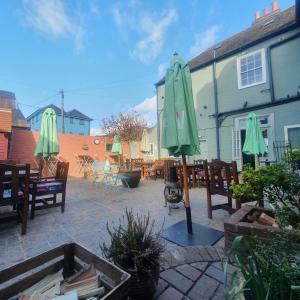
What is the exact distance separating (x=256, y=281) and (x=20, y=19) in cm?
1139

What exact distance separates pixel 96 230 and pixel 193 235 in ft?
4.76

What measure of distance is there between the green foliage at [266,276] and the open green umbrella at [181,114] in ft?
5.41

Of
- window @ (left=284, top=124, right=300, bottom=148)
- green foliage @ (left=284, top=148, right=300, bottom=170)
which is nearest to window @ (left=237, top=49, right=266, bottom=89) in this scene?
window @ (left=284, top=124, right=300, bottom=148)

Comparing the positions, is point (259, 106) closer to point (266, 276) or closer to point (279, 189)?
point (279, 189)

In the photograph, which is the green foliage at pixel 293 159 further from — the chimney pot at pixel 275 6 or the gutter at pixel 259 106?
the chimney pot at pixel 275 6

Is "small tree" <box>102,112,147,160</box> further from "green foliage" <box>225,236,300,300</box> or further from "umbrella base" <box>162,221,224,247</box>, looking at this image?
"green foliage" <box>225,236,300,300</box>

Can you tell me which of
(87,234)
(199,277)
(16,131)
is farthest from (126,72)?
(199,277)

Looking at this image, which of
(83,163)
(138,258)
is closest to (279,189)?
(138,258)

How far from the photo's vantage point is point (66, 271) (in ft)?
5.17

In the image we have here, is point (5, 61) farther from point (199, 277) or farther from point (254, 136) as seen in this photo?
point (199, 277)

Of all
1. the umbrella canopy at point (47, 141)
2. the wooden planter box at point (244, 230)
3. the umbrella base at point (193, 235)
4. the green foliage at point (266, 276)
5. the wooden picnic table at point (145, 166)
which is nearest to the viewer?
the green foliage at point (266, 276)

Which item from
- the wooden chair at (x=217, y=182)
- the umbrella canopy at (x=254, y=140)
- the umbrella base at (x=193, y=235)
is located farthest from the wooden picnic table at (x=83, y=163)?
the umbrella base at (x=193, y=235)

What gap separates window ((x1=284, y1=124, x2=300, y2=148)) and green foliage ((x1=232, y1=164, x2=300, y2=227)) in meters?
6.59

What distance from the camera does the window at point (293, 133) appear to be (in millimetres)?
7227
